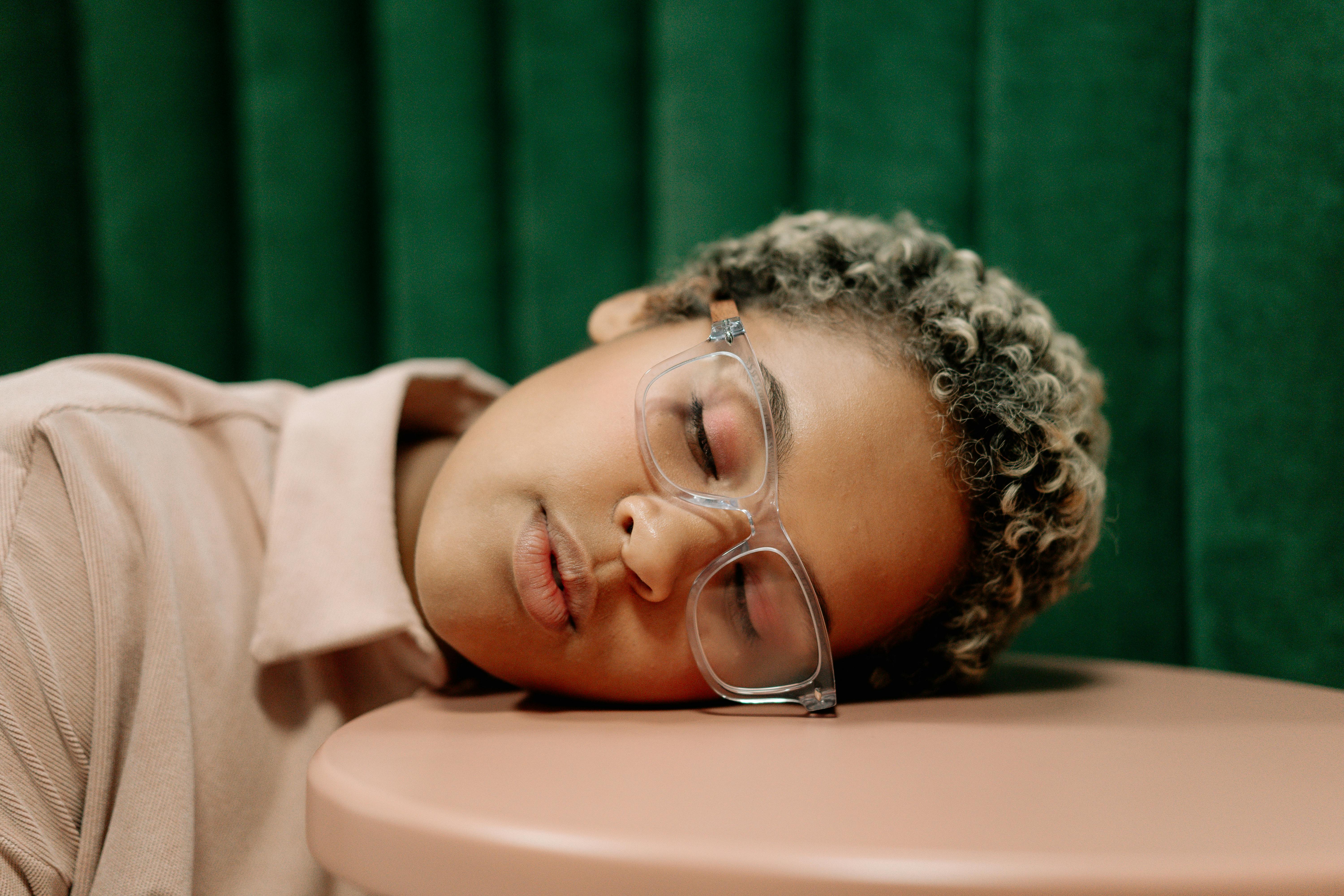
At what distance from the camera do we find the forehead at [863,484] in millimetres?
598

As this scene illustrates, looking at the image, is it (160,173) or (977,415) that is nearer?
(977,415)

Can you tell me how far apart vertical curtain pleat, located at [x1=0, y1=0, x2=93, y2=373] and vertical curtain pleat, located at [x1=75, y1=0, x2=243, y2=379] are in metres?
0.03

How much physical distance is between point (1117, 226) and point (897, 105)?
0.30m

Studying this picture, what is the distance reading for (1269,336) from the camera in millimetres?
852

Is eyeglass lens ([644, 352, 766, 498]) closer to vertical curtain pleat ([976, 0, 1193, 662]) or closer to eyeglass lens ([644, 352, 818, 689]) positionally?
eyeglass lens ([644, 352, 818, 689])

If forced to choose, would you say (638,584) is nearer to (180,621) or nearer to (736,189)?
(180,621)

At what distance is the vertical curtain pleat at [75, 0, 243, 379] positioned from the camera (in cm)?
109

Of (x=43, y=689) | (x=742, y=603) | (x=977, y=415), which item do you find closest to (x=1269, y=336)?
(x=977, y=415)

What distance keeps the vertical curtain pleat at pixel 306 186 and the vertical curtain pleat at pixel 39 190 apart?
0.22 m

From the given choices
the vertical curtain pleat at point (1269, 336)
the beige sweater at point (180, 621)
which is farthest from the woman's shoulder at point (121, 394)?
the vertical curtain pleat at point (1269, 336)

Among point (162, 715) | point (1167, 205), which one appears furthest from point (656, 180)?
point (162, 715)

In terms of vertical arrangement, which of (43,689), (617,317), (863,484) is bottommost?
(43,689)

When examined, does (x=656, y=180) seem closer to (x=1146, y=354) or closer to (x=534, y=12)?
(x=534, y=12)

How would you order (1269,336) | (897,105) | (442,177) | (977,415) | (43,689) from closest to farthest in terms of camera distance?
(43,689) < (977,415) < (1269,336) < (897,105) < (442,177)
